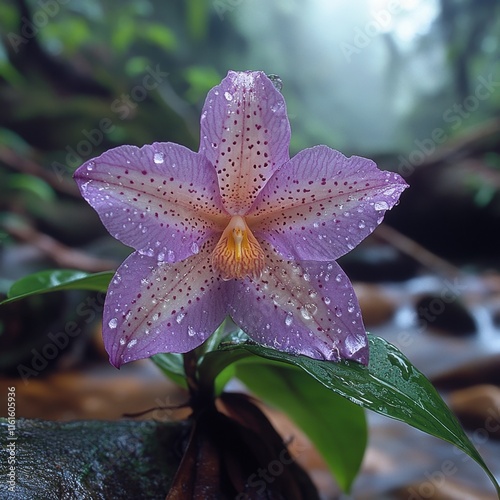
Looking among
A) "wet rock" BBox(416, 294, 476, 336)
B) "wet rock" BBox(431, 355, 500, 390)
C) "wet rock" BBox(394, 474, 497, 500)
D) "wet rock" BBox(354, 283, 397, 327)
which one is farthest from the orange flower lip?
"wet rock" BBox(416, 294, 476, 336)

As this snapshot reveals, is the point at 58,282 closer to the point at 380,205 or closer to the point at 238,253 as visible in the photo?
the point at 238,253

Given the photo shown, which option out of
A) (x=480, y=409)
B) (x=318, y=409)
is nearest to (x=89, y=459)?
(x=318, y=409)

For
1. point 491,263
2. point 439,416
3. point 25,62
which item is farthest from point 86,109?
point 439,416

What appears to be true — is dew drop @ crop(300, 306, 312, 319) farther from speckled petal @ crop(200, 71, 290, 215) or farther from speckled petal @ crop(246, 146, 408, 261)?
speckled petal @ crop(200, 71, 290, 215)

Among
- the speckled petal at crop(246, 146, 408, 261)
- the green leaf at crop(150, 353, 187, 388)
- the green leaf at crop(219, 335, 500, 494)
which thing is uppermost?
the speckled petal at crop(246, 146, 408, 261)

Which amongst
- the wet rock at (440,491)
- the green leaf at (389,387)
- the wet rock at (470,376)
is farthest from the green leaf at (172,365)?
the wet rock at (470,376)

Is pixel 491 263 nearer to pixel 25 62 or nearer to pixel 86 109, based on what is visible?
pixel 86 109
